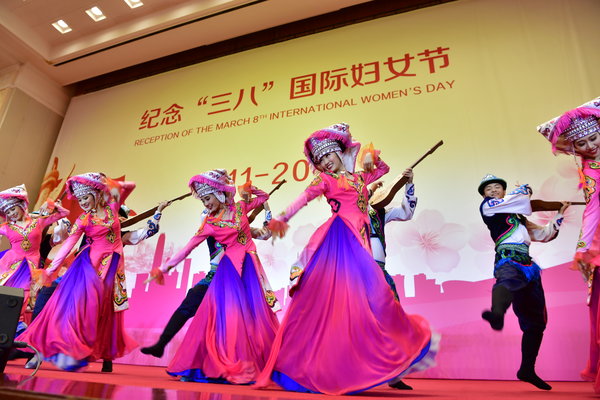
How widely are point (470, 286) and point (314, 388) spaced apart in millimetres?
2178

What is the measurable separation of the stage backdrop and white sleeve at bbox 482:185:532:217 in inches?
41.1

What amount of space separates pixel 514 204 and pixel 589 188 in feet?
1.80

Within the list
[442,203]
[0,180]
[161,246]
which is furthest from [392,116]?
[0,180]

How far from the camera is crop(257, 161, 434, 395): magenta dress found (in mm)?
1884

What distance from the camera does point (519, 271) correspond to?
2516 mm

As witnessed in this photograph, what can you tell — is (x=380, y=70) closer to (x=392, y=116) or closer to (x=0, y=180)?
(x=392, y=116)

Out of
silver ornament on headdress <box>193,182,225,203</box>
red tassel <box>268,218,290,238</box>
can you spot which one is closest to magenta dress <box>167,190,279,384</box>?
silver ornament on headdress <box>193,182,225,203</box>

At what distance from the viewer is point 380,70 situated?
16.0ft

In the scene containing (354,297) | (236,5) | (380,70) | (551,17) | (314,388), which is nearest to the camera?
(314,388)

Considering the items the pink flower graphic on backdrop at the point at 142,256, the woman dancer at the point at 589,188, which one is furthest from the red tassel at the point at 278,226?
the pink flower graphic on backdrop at the point at 142,256

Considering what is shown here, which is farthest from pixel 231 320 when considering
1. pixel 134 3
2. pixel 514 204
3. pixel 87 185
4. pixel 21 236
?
pixel 134 3

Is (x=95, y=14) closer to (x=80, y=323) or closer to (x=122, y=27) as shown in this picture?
(x=122, y=27)

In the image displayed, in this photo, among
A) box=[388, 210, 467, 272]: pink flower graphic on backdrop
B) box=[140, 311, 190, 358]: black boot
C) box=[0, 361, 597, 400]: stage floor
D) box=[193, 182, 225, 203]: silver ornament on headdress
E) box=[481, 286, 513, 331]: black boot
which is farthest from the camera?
box=[388, 210, 467, 272]: pink flower graphic on backdrop

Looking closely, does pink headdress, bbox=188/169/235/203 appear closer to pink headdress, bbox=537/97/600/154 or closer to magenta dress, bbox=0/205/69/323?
magenta dress, bbox=0/205/69/323
